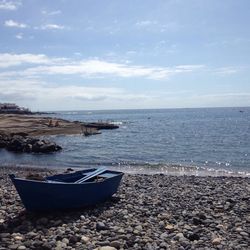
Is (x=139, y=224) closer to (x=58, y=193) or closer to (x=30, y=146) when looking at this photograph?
(x=58, y=193)

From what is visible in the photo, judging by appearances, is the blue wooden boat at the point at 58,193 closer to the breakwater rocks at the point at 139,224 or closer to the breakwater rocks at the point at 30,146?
the breakwater rocks at the point at 139,224

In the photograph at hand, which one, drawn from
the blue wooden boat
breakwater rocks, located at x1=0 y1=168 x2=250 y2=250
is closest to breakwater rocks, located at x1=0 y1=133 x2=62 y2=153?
breakwater rocks, located at x1=0 y1=168 x2=250 y2=250

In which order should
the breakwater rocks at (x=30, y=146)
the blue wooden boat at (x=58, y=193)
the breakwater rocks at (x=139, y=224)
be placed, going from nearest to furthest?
the breakwater rocks at (x=139, y=224), the blue wooden boat at (x=58, y=193), the breakwater rocks at (x=30, y=146)

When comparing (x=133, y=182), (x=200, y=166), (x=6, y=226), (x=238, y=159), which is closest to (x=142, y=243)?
(x=6, y=226)

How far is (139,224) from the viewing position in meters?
Result: 13.0

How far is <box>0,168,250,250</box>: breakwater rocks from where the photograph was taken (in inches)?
438

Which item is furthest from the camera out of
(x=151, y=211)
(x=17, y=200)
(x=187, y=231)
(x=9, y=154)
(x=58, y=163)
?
(x=9, y=154)

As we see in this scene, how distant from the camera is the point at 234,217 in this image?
45.1 feet

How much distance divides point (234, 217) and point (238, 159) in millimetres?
28018

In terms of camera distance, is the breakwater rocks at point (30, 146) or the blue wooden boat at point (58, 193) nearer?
the blue wooden boat at point (58, 193)

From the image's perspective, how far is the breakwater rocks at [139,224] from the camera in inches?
438

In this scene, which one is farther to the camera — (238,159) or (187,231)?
(238,159)

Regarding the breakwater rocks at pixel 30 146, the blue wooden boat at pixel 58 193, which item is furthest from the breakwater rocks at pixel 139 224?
the breakwater rocks at pixel 30 146

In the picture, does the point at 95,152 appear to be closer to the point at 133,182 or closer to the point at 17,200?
the point at 133,182
